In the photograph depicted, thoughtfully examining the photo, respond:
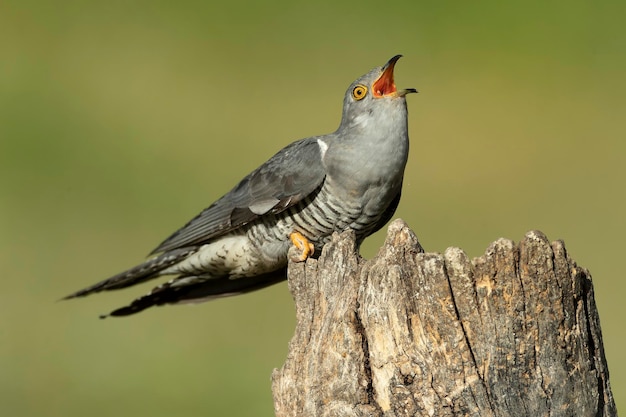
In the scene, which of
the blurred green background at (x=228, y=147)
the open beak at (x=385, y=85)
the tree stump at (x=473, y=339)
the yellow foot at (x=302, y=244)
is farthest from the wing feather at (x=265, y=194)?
the blurred green background at (x=228, y=147)

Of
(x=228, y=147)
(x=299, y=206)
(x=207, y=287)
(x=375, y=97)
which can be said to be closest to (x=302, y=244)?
(x=299, y=206)

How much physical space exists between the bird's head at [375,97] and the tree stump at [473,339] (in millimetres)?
1435

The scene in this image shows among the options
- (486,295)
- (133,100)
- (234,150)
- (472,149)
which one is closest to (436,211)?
(472,149)

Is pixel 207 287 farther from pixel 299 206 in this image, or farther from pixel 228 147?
pixel 228 147

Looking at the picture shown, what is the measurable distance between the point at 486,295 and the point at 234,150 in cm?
781

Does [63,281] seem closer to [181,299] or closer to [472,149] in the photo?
[181,299]

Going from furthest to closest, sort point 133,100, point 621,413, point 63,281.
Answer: point 133,100 → point 63,281 → point 621,413

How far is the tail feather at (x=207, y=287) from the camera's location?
18.9ft

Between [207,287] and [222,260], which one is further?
[207,287]

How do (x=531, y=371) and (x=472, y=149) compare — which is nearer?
(x=531, y=371)

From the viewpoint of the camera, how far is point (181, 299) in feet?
19.1

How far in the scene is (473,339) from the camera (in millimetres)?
3379

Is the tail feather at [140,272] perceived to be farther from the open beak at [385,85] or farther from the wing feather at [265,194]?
the open beak at [385,85]

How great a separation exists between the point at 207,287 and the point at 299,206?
96cm
